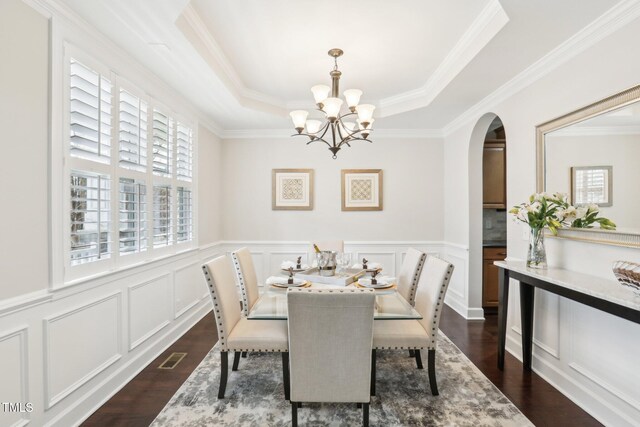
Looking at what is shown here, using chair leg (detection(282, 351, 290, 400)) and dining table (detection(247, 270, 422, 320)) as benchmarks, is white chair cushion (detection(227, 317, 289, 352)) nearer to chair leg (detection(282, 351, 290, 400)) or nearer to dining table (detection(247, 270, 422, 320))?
chair leg (detection(282, 351, 290, 400))

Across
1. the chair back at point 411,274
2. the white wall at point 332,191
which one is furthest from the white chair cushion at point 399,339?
the white wall at point 332,191

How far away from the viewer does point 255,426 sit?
2.08 metres

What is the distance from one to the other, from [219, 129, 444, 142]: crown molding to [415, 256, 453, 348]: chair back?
279 centimetres

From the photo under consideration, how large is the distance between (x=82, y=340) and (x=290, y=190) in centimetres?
326

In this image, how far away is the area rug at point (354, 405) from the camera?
2123 millimetres

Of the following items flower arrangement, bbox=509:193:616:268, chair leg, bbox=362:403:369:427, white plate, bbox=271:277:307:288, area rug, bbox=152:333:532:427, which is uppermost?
flower arrangement, bbox=509:193:616:268

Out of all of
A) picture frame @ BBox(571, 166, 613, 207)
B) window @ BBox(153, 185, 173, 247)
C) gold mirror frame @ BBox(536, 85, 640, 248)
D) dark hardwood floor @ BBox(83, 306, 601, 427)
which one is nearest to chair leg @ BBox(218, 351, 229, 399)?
dark hardwood floor @ BBox(83, 306, 601, 427)

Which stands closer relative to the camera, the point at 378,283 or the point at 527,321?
the point at 378,283

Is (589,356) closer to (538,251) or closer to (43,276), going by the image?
(538,251)

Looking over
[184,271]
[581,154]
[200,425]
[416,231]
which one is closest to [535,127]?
[581,154]

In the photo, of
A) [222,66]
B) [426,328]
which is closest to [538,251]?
[426,328]

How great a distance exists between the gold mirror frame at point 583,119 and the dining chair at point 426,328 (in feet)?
3.15

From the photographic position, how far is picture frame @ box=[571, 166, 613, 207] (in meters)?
2.14

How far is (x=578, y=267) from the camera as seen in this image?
7.84ft
